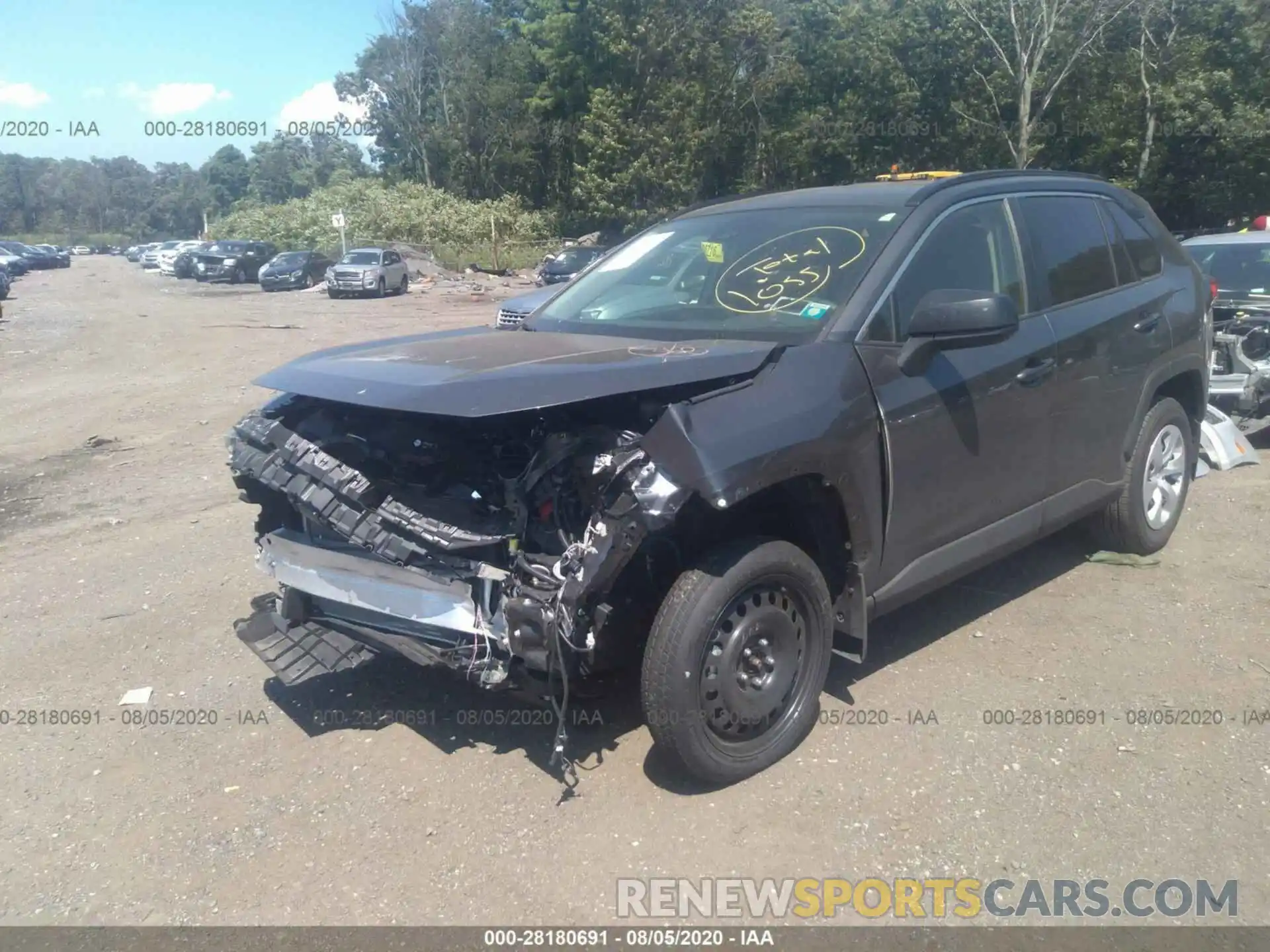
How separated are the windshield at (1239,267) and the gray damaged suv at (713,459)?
4.94 meters

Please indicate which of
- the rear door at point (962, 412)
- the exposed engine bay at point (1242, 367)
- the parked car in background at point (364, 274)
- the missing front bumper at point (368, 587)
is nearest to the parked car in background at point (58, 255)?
the parked car in background at point (364, 274)

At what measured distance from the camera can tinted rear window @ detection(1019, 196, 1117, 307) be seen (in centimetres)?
470

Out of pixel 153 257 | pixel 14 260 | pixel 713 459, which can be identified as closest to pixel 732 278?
pixel 713 459

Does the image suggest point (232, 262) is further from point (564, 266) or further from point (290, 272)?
point (564, 266)

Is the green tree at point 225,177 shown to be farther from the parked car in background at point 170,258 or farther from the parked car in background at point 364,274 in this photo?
the parked car in background at point 364,274

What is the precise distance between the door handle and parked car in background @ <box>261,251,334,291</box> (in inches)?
1393

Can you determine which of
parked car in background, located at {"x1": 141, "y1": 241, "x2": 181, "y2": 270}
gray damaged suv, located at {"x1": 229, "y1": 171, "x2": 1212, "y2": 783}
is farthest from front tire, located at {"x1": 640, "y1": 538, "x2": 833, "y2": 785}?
parked car in background, located at {"x1": 141, "y1": 241, "x2": 181, "y2": 270}

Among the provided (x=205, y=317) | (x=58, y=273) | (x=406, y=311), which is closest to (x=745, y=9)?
(x=406, y=311)

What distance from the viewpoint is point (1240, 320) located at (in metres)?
8.17

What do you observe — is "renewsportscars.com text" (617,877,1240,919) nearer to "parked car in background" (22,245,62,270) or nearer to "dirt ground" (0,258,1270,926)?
"dirt ground" (0,258,1270,926)

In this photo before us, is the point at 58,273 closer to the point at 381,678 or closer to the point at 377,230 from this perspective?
the point at 377,230

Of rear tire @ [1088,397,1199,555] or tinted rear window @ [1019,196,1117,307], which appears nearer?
tinted rear window @ [1019,196,1117,307]

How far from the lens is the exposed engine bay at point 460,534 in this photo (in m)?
3.23

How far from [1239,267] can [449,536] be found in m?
8.34
